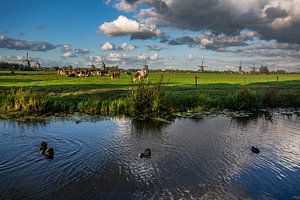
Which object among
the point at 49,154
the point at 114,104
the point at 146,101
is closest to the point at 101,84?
the point at 114,104

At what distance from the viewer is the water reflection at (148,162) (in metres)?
12.3

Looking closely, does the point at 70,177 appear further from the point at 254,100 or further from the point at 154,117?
the point at 254,100

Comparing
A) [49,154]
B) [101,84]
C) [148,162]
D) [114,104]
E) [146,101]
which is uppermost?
[101,84]

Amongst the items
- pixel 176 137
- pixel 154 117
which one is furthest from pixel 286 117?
pixel 176 137

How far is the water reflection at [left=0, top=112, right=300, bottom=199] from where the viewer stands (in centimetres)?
1230

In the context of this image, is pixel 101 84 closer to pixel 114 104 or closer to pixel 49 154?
pixel 114 104

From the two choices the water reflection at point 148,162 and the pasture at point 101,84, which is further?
the pasture at point 101,84

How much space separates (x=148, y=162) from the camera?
15422 mm

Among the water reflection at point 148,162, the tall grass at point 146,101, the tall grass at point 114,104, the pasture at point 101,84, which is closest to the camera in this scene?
the water reflection at point 148,162

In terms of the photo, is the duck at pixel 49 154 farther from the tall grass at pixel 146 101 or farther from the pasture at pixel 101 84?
the pasture at pixel 101 84

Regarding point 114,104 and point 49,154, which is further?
point 114,104

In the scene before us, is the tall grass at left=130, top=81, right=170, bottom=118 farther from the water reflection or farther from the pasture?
the water reflection

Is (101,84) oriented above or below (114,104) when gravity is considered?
above

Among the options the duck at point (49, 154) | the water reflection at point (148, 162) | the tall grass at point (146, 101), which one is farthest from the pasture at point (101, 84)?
the duck at point (49, 154)
